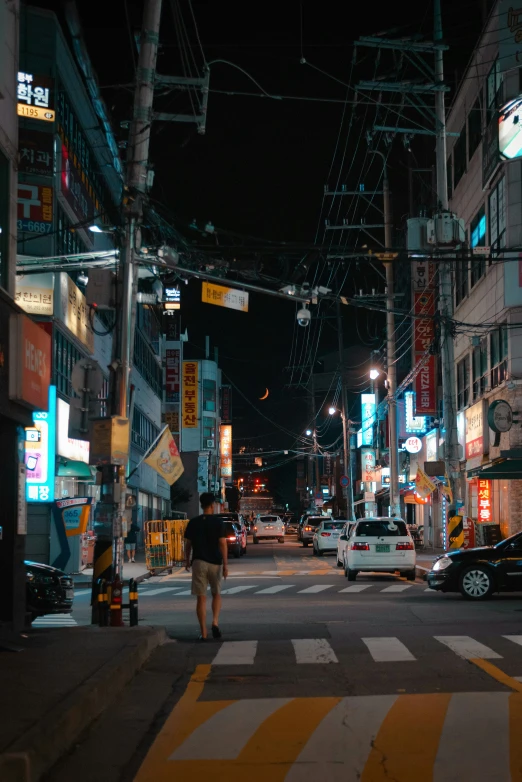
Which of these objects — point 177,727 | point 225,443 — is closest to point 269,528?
point 225,443

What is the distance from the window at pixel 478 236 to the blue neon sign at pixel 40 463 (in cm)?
1555

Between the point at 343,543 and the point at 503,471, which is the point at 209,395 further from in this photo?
the point at 503,471

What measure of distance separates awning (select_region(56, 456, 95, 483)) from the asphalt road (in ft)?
51.3

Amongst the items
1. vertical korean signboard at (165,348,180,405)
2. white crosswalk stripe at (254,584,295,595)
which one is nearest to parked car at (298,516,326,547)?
vertical korean signboard at (165,348,180,405)

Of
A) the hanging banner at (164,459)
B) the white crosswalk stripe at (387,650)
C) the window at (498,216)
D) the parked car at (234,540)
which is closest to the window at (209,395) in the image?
the parked car at (234,540)

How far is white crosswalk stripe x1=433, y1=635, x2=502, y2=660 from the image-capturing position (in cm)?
1169

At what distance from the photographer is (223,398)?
115 m

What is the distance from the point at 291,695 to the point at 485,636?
518cm

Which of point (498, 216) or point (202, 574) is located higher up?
point (498, 216)

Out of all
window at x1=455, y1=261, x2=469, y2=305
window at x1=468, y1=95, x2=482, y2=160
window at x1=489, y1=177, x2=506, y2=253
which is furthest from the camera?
window at x1=455, y1=261, x2=469, y2=305

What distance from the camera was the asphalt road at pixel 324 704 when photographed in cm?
661

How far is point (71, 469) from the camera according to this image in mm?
32562

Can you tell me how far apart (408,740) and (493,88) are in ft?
96.8

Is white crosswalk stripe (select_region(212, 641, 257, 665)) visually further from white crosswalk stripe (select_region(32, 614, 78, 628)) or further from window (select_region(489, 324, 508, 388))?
window (select_region(489, 324, 508, 388))
